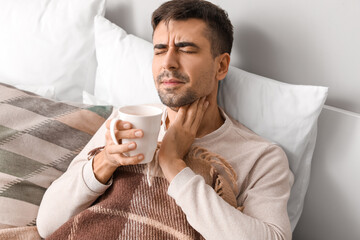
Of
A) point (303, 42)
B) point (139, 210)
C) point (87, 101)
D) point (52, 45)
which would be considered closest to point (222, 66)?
point (303, 42)

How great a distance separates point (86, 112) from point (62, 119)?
0.10 metres

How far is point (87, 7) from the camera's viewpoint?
1.63m

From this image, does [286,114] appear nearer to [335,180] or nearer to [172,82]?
[335,180]

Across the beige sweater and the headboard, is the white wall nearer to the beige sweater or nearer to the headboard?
the headboard

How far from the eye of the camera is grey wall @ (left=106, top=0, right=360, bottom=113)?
1.12 metres

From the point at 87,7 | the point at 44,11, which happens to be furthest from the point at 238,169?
the point at 44,11

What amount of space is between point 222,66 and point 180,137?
0.31 m

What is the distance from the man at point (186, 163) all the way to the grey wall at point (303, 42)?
136 mm

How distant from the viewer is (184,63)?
1127 millimetres

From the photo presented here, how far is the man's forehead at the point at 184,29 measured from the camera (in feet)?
3.71

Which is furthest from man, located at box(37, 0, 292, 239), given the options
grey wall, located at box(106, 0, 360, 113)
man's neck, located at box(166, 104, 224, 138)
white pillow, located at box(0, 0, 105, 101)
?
white pillow, located at box(0, 0, 105, 101)

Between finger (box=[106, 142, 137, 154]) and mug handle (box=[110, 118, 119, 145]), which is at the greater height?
mug handle (box=[110, 118, 119, 145])

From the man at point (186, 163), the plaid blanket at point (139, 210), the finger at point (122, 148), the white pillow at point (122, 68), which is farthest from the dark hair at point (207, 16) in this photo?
the finger at point (122, 148)

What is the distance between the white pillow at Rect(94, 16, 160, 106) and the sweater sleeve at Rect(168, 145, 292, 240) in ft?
1.63
